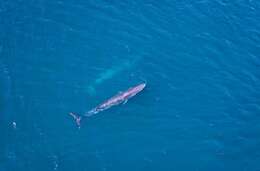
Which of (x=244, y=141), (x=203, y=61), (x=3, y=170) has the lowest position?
(x=3, y=170)

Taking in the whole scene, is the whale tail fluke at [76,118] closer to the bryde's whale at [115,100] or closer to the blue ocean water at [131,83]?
the bryde's whale at [115,100]

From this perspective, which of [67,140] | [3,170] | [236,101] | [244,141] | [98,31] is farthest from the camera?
[98,31]

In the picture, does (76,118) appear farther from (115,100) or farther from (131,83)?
(131,83)

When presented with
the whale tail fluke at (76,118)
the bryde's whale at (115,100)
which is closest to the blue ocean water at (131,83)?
the whale tail fluke at (76,118)

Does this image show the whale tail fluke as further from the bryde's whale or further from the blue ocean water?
the blue ocean water

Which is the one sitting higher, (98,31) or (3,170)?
(98,31)

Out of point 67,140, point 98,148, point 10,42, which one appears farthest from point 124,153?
point 10,42

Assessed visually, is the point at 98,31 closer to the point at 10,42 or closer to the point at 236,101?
the point at 10,42
